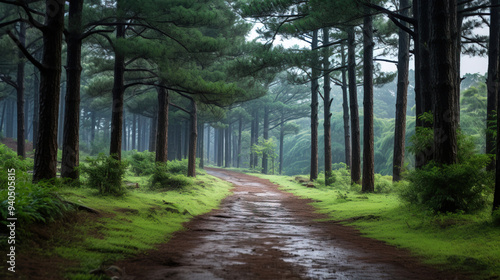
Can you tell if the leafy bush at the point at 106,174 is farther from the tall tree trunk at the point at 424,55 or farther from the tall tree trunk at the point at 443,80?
Answer: the tall tree trunk at the point at 424,55

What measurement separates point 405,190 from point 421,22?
4.83m

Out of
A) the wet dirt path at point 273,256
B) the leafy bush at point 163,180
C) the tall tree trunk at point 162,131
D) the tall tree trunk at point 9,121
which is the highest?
the tall tree trunk at point 9,121

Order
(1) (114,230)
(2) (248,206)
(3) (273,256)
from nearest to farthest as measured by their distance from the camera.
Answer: (3) (273,256), (1) (114,230), (2) (248,206)

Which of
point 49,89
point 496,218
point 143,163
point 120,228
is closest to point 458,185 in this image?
point 496,218

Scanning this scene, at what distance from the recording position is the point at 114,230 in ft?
19.7

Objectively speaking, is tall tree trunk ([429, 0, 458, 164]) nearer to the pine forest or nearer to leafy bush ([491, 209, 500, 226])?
the pine forest

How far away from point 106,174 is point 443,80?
876 centimetres

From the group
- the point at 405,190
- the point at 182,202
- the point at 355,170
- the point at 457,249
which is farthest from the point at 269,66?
the point at 457,249

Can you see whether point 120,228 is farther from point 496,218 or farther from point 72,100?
point 496,218

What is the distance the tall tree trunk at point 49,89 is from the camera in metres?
8.12

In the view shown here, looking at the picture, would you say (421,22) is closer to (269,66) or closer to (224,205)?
(269,66)

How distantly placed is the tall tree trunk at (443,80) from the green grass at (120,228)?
6085 millimetres

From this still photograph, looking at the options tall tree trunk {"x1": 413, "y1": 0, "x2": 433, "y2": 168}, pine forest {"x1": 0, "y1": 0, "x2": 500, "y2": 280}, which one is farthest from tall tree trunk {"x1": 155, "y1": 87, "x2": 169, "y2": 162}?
tall tree trunk {"x1": 413, "y1": 0, "x2": 433, "y2": 168}

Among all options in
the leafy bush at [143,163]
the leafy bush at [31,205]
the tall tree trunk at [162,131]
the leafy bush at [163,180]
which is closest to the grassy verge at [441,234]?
the leafy bush at [31,205]
